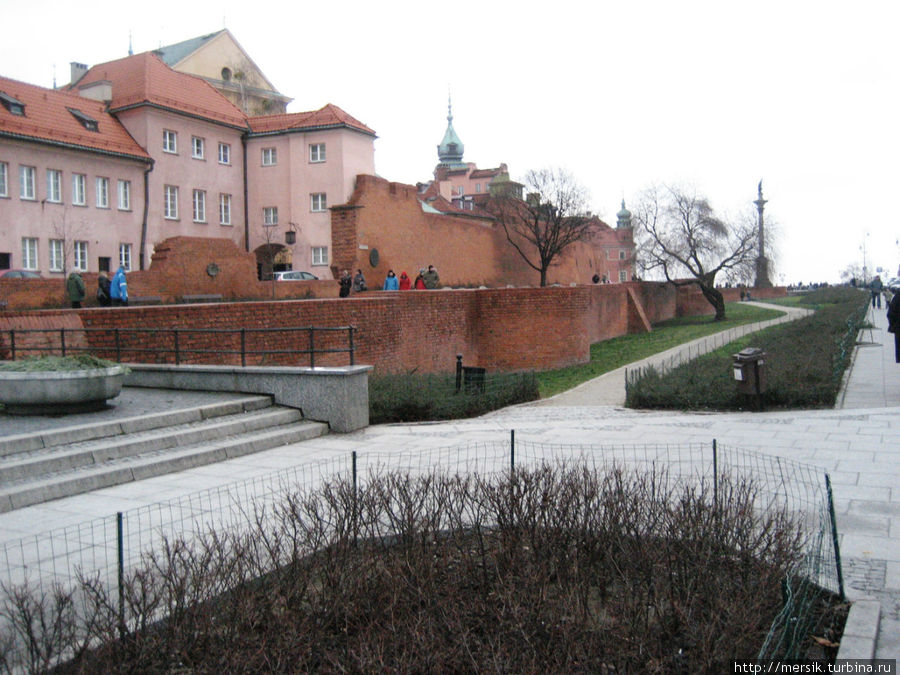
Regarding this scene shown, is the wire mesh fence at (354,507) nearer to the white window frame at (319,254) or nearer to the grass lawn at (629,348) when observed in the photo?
the grass lawn at (629,348)

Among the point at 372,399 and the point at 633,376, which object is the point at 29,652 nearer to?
the point at 372,399

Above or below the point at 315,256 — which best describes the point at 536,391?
below

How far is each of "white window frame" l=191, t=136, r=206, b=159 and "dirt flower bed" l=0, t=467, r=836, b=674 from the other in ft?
123

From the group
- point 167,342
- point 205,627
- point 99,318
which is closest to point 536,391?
point 167,342

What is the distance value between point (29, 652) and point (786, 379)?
42.5ft

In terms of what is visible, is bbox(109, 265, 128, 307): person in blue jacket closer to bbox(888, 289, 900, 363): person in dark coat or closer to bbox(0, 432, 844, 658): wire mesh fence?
bbox(0, 432, 844, 658): wire mesh fence

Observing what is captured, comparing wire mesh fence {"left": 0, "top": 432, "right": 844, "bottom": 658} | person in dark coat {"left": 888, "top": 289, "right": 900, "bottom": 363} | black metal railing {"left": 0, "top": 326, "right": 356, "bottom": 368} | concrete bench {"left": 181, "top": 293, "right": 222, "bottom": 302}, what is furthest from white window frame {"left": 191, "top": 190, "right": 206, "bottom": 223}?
wire mesh fence {"left": 0, "top": 432, "right": 844, "bottom": 658}

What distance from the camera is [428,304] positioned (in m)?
22.5

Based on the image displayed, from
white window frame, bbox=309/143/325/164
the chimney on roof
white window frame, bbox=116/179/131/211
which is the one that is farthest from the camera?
the chimney on roof

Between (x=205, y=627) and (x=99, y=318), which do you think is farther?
(x=99, y=318)

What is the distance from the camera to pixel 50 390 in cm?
1022

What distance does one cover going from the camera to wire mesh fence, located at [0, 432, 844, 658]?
5078mm

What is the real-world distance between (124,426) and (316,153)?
107 feet

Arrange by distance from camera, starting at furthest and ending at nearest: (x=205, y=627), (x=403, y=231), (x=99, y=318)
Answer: (x=403, y=231) < (x=99, y=318) < (x=205, y=627)
